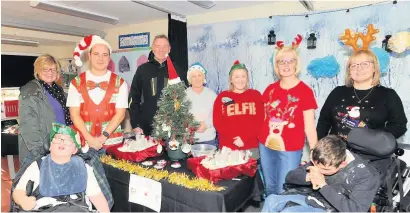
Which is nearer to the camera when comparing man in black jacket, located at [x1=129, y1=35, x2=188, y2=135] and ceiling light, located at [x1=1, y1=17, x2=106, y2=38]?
man in black jacket, located at [x1=129, y1=35, x2=188, y2=135]

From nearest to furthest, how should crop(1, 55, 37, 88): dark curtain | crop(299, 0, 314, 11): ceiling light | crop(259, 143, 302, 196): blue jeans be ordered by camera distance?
1. crop(259, 143, 302, 196): blue jeans
2. crop(299, 0, 314, 11): ceiling light
3. crop(1, 55, 37, 88): dark curtain

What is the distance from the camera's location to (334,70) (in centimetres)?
349

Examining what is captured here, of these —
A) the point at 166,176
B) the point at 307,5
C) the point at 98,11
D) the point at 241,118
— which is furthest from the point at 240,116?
the point at 98,11

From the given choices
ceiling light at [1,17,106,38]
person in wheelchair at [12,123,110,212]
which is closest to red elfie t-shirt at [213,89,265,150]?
person in wheelchair at [12,123,110,212]

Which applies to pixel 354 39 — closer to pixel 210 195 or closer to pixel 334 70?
pixel 334 70

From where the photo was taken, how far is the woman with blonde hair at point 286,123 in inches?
89.0

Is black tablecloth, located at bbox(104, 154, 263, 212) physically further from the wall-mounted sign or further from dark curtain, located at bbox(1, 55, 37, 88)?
dark curtain, located at bbox(1, 55, 37, 88)

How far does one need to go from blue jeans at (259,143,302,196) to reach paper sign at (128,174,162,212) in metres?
0.98

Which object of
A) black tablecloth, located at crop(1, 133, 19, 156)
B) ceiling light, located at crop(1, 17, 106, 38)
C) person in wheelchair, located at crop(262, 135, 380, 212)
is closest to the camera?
person in wheelchair, located at crop(262, 135, 380, 212)

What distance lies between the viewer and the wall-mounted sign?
585cm

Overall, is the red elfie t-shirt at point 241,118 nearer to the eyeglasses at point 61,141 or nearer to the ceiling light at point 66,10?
the eyeglasses at point 61,141

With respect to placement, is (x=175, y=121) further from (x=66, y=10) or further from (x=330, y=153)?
(x=66, y=10)

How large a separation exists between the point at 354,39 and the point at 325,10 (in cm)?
168

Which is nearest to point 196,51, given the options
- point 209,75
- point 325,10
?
point 209,75
